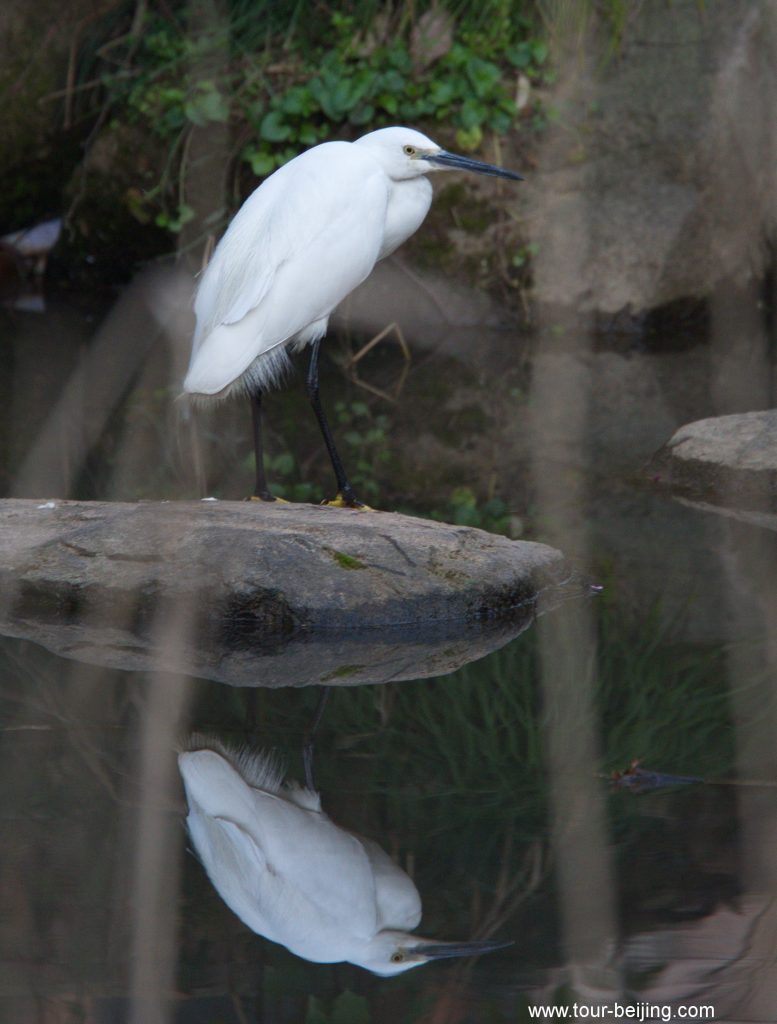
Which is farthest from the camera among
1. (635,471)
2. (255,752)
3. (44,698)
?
Answer: (635,471)

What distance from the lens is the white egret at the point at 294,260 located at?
3.08 m

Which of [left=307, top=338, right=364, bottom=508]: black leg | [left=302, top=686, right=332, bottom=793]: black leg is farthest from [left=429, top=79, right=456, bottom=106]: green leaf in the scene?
[left=302, top=686, right=332, bottom=793]: black leg

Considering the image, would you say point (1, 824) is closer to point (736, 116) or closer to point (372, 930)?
point (372, 930)

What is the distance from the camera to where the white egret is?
3084mm

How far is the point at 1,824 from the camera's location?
1812 millimetres

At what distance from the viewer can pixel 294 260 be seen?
312cm

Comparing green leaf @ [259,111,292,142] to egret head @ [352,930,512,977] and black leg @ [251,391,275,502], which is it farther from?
egret head @ [352,930,512,977]

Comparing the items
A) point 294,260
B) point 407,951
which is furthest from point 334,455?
point 407,951

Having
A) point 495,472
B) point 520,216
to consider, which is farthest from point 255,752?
point 520,216

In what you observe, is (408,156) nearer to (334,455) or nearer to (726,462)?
(334,455)

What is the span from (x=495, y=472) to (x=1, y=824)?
2461mm

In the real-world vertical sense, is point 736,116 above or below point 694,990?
above

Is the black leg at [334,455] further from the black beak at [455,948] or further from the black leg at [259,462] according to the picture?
the black beak at [455,948]

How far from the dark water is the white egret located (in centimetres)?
90
